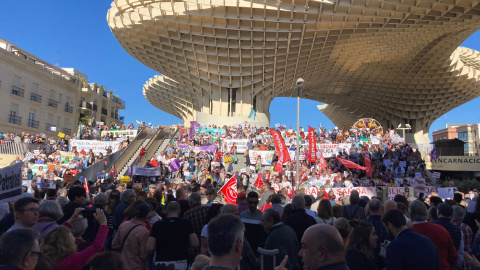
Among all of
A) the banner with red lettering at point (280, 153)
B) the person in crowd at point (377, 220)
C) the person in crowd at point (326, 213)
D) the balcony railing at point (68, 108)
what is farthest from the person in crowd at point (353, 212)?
the balcony railing at point (68, 108)

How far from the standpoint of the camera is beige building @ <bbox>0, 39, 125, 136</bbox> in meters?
32.4

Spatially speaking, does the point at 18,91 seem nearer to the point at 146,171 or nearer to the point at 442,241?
the point at 146,171

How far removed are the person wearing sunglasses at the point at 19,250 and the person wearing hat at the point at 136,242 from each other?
1927 millimetres

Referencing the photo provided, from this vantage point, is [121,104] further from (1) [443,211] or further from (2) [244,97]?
(1) [443,211]

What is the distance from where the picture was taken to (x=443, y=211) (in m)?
4.86

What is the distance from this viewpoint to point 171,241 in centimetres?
443

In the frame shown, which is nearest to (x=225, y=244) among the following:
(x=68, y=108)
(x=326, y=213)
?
(x=326, y=213)

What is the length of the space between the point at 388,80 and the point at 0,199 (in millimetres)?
43999

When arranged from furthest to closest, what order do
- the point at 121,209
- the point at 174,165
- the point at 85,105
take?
the point at 85,105
the point at 174,165
the point at 121,209

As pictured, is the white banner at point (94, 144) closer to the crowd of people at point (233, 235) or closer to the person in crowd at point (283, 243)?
the crowd of people at point (233, 235)

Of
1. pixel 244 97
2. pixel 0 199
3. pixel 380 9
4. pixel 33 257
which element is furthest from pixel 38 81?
pixel 33 257

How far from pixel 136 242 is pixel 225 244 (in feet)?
7.58

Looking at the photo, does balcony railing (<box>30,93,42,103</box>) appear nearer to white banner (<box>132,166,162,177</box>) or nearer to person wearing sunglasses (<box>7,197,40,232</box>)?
white banner (<box>132,166,162,177</box>)

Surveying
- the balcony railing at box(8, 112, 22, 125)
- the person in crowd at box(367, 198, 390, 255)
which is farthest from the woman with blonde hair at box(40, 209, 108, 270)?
the balcony railing at box(8, 112, 22, 125)
